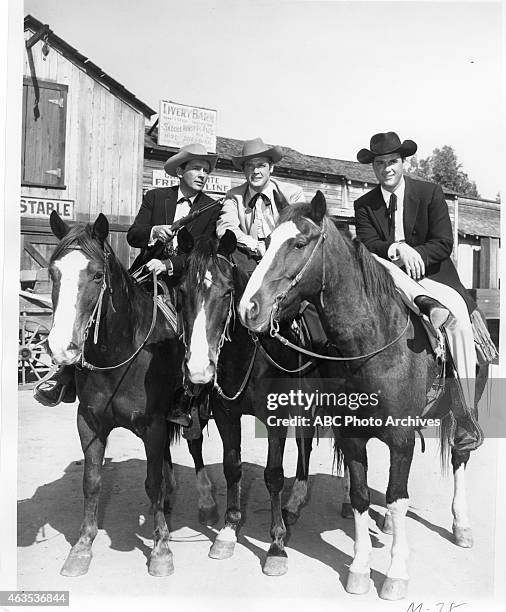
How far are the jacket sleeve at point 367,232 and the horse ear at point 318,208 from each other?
0.99 metres

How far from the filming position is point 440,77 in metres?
4.15

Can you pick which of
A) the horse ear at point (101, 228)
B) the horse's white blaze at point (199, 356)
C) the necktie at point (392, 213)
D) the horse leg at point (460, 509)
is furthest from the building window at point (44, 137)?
the horse leg at point (460, 509)

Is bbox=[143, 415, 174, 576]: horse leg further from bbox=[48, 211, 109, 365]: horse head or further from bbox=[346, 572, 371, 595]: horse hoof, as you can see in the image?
bbox=[346, 572, 371, 595]: horse hoof

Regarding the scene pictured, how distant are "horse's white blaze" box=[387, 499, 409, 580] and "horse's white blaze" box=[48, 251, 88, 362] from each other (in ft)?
7.08

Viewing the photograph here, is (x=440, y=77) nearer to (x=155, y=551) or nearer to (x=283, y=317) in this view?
(x=283, y=317)

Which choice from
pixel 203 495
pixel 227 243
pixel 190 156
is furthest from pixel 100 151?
pixel 203 495

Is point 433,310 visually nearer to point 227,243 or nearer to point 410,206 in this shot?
point 410,206

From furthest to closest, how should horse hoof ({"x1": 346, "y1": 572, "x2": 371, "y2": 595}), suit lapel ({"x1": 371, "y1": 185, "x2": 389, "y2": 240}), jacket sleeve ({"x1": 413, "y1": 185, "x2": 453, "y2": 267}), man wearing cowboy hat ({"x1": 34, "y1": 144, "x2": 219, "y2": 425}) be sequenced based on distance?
man wearing cowboy hat ({"x1": 34, "y1": 144, "x2": 219, "y2": 425}) < suit lapel ({"x1": 371, "y1": 185, "x2": 389, "y2": 240}) < jacket sleeve ({"x1": 413, "y1": 185, "x2": 453, "y2": 267}) < horse hoof ({"x1": 346, "y1": 572, "x2": 371, "y2": 595})

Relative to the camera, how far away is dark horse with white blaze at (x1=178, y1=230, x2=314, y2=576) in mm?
3461

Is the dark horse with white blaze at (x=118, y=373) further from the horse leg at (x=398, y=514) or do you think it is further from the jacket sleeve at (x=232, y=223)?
the horse leg at (x=398, y=514)

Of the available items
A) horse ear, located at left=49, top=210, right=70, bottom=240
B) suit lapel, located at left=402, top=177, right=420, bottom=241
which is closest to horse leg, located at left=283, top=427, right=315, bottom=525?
suit lapel, located at left=402, top=177, right=420, bottom=241

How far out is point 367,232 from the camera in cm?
431

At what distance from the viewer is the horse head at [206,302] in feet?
11.1

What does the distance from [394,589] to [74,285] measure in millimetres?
2640
